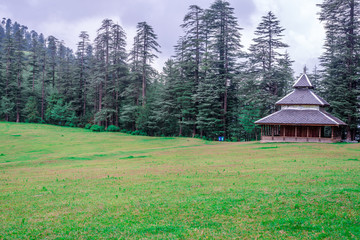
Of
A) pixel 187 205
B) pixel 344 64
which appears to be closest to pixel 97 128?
pixel 344 64

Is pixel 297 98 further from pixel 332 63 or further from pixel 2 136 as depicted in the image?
pixel 2 136

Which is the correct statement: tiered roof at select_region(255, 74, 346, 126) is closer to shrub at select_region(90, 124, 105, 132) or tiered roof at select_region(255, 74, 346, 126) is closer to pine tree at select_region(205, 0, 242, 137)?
pine tree at select_region(205, 0, 242, 137)

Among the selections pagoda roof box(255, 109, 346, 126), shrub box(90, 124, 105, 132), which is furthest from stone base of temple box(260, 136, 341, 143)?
shrub box(90, 124, 105, 132)

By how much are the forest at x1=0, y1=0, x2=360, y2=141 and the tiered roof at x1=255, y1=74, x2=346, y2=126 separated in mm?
3590

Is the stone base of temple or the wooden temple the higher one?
the wooden temple

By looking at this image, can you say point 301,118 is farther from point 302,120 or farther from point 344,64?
point 344,64

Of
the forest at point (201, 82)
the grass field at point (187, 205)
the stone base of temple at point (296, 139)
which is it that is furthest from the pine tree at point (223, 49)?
the grass field at point (187, 205)

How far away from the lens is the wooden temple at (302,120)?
3466cm

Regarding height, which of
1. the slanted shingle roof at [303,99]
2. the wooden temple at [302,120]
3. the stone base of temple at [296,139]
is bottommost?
the stone base of temple at [296,139]

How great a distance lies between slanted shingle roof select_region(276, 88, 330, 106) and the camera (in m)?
36.7

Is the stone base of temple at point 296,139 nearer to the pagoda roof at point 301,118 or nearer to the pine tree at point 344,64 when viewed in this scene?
the pagoda roof at point 301,118

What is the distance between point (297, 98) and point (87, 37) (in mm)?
48972

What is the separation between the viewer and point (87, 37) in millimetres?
63812

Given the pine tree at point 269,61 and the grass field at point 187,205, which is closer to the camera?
the grass field at point 187,205
